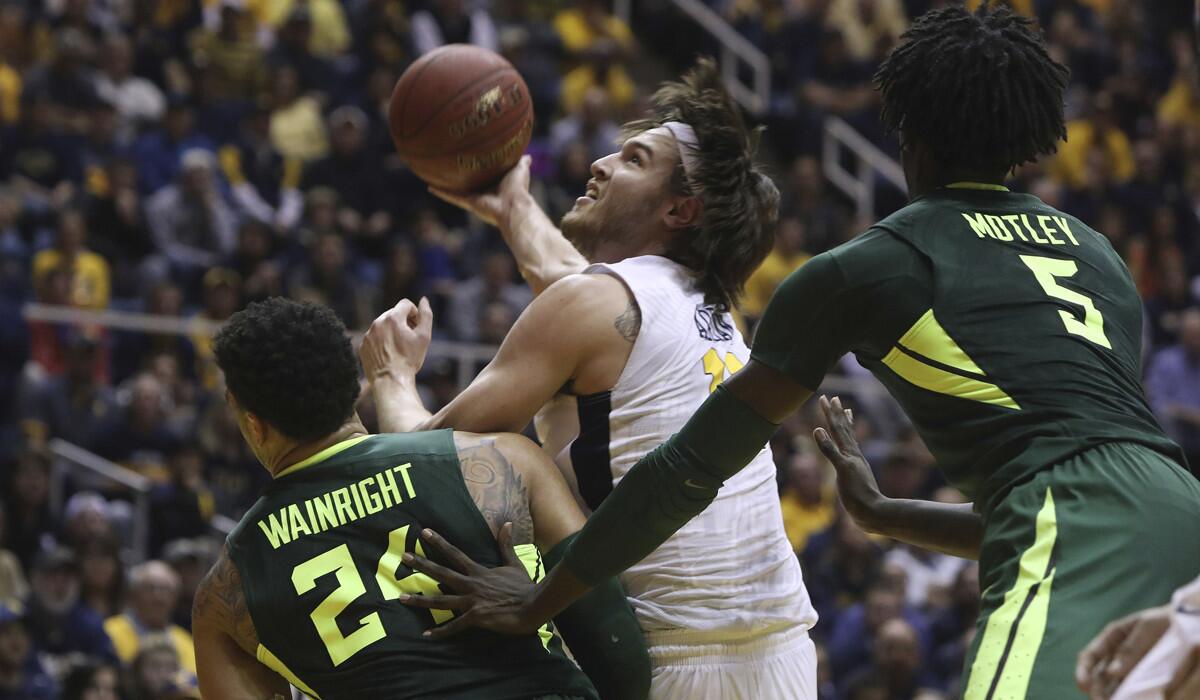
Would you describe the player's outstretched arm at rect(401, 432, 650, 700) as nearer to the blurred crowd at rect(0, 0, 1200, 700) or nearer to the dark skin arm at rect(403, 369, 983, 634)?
the dark skin arm at rect(403, 369, 983, 634)

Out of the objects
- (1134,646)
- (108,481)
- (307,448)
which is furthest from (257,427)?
(108,481)

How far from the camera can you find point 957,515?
3.70 meters

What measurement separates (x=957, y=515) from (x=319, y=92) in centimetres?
1091

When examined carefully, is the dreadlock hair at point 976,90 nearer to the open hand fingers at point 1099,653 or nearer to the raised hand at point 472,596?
the open hand fingers at point 1099,653

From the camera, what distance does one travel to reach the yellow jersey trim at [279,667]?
11.8ft

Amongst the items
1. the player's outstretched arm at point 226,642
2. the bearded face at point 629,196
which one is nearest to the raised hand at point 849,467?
the bearded face at point 629,196

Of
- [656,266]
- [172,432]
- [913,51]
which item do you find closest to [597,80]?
[172,432]

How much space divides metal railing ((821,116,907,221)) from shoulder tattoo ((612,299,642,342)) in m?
11.6

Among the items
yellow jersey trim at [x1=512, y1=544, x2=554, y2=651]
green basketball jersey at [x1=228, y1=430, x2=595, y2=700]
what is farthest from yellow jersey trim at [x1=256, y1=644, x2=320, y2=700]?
yellow jersey trim at [x1=512, y1=544, x2=554, y2=651]

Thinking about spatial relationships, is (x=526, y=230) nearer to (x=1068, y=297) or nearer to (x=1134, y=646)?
(x=1068, y=297)

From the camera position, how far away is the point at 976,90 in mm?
3174

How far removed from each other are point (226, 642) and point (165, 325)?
22.7ft

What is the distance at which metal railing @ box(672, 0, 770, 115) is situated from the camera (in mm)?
Result: 16047

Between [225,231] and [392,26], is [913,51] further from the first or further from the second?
[392,26]
